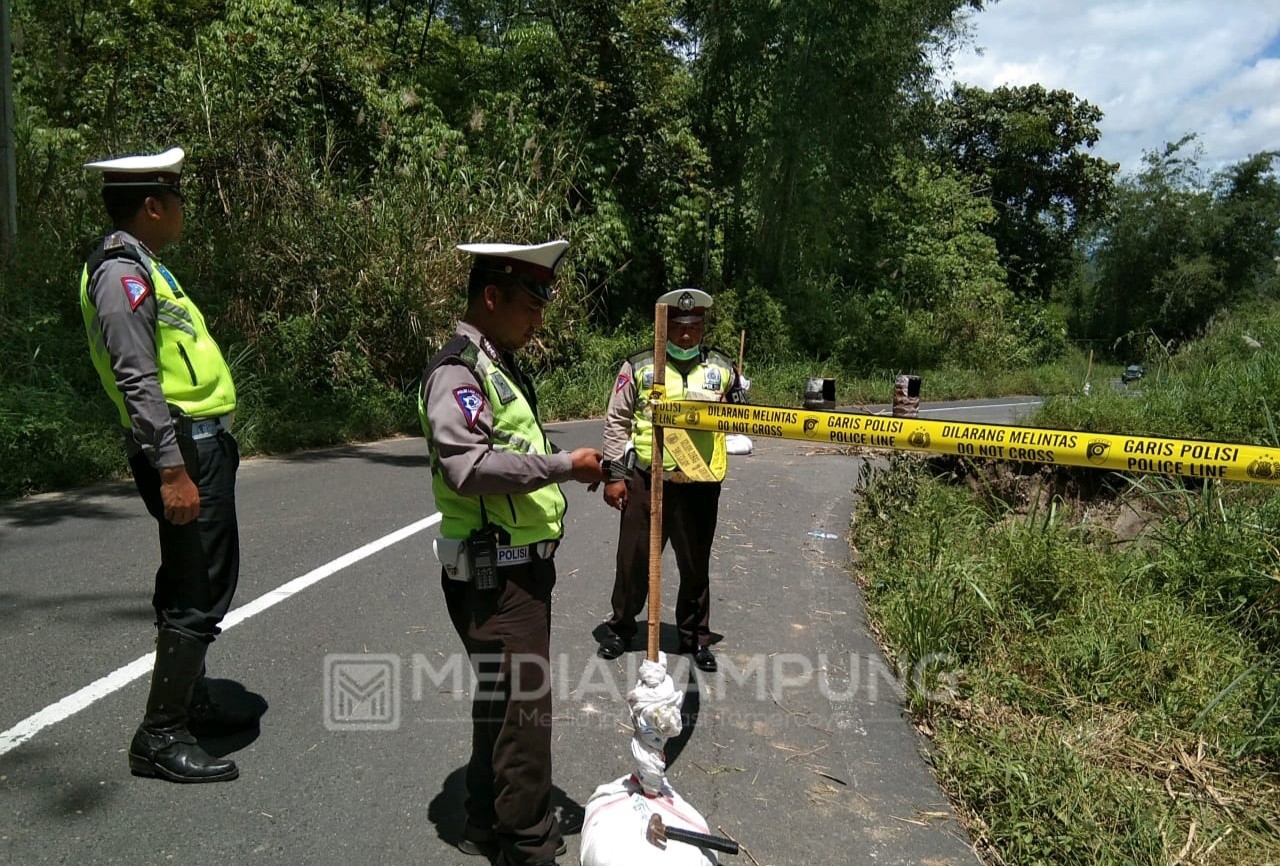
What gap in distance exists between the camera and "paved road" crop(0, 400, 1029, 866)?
304 centimetres

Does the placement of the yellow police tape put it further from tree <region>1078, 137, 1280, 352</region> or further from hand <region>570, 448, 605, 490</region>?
tree <region>1078, 137, 1280, 352</region>

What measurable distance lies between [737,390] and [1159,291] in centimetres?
4230

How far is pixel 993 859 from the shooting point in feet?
10.3

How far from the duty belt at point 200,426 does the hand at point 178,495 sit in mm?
183

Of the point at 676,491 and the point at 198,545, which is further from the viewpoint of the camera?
the point at 676,491

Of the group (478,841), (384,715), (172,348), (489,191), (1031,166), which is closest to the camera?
→ (478,841)

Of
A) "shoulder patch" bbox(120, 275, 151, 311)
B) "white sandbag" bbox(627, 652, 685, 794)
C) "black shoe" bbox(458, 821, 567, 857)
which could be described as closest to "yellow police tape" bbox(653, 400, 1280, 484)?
"white sandbag" bbox(627, 652, 685, 794)

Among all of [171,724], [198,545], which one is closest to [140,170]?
[198,545]

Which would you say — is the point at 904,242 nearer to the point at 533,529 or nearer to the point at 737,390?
the point at 737,390

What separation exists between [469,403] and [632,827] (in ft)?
4.49

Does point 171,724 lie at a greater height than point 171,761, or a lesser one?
greater

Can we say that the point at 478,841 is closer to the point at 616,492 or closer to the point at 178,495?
the point at 616,492

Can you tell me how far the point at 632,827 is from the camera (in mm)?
2621

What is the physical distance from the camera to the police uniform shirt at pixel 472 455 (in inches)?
101
